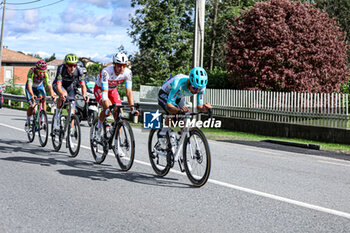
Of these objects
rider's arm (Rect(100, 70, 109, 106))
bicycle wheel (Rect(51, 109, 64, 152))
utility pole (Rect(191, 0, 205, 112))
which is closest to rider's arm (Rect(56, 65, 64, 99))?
bicycle wheel (Rect(51, 109, 64, 152))

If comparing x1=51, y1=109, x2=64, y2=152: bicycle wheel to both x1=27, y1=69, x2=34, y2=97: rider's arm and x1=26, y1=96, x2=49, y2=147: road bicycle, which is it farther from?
x1=27, y1=69, x2=34, y2=97: rider's arm

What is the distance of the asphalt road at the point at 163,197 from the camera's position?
468 cm

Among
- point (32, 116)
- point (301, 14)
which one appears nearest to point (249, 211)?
point (32, 116)

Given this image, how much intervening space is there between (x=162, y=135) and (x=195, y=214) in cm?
212

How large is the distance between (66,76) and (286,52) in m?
15.6

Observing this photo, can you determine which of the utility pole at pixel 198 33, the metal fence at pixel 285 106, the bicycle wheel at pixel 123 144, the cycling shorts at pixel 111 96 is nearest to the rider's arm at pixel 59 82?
the cycling shorts at pixel 111 96

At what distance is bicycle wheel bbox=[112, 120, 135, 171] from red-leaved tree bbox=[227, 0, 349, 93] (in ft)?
51.4

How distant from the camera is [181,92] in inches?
263

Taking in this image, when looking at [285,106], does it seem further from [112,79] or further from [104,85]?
[104,85]

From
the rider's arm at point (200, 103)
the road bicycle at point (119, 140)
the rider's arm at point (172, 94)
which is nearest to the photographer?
the rider's arm at point (200, 103)

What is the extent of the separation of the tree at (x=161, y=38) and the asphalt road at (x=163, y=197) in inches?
1181

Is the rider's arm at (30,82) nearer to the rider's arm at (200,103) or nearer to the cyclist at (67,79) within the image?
the cyclist at (67,79)

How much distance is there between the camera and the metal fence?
1520 centimetres

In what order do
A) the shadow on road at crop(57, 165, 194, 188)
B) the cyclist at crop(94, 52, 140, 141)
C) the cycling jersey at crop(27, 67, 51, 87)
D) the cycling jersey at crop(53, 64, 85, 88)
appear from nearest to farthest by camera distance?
1. the shadow on road at crop(57, 165, 194, 188)
2. the cyclist at crop(94, 52, 140, 141)
3. the cycling jersey at crop(53, 64, 85, 88)
4. the cycling jersey at crop(27, 67, 51, 87)
